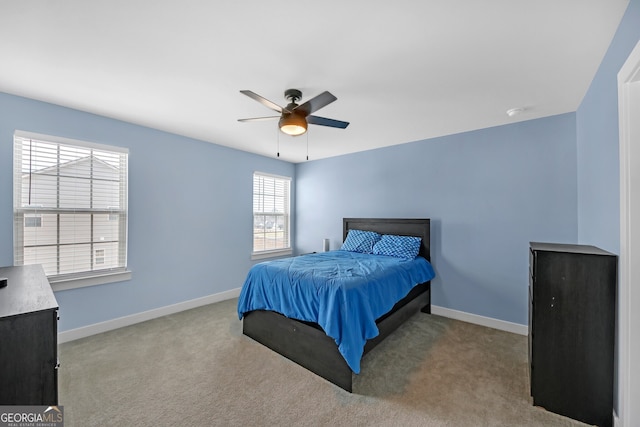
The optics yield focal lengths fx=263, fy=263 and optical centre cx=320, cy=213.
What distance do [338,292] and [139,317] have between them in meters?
2.71

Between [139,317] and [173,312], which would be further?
[173,312]

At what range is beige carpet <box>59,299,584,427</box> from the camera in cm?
175

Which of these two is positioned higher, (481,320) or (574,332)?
(574,332)

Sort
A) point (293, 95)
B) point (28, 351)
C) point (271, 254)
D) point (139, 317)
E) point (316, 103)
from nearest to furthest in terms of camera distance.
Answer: point (28, 351) → point (316, 103) → point (293, 95) → point (139, 317) → point (271, 254)

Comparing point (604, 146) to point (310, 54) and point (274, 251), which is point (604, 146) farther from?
point (274, 251)

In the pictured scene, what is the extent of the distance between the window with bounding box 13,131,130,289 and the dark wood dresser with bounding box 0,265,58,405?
5.62 feet

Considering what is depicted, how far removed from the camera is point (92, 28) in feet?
5.28

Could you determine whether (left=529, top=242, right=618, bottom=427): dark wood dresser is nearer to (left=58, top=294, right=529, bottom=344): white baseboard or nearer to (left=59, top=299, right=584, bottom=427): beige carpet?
(left=59, top=299, right=584, bottom=427): beige carpet

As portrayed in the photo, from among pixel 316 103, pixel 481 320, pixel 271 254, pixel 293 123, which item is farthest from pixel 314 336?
pixel 271 254

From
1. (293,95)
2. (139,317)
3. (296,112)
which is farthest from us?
(139,317)

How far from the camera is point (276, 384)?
6.84 feet

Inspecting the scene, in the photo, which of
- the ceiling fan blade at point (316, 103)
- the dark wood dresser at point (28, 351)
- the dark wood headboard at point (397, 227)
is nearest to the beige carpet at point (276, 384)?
the dark wood dresser at point (28, 351)

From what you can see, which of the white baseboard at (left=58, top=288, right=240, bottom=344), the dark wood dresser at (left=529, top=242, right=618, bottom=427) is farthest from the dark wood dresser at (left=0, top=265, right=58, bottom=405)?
the dark wood dresser at (left=529, top=242, right=618, bottom=427)

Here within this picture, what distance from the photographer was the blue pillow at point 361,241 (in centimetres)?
397
